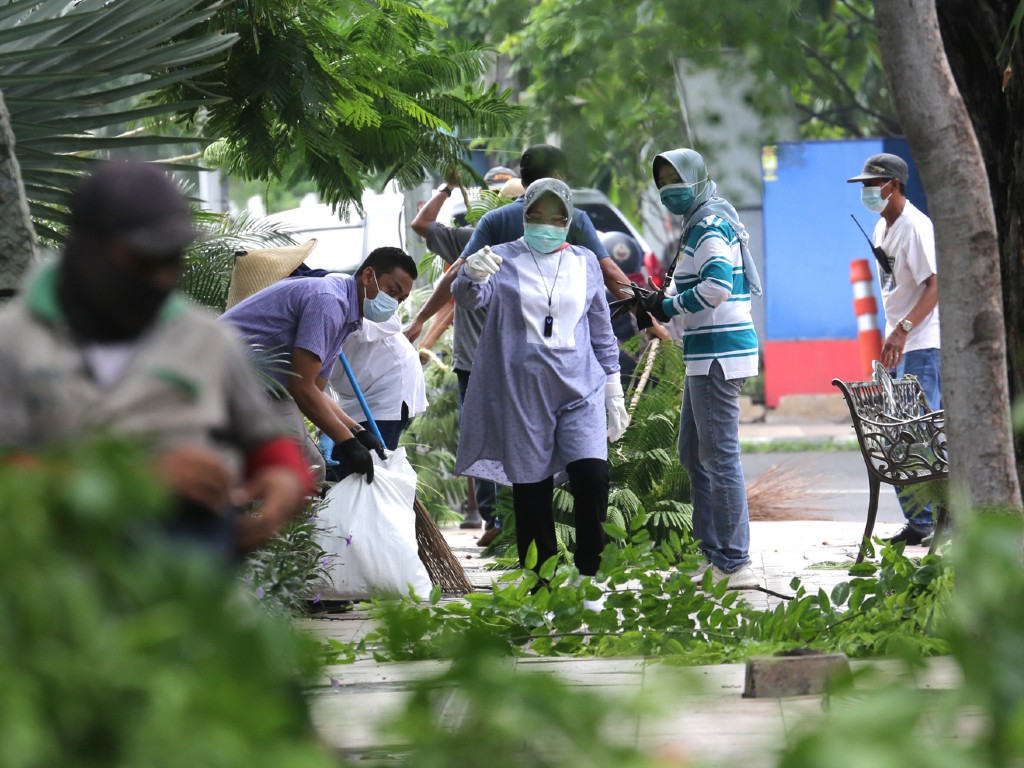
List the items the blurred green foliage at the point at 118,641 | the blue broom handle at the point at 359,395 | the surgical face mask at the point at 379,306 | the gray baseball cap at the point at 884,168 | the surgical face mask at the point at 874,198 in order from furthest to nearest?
the surgical face mask at the point at 874,198 < the gray baseball cap at the point at 884,168 < the blue broom handle at the point at 359,395 < the surgical face mask at the point at 379,306 < the blurred green foliage at the point at 118,641

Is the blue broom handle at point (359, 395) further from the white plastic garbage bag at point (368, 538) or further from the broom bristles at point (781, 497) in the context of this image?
the broom bristles at point (781, 497)

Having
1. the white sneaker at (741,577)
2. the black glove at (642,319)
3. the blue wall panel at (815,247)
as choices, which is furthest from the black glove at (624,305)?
the blue wall panel at (815,247)

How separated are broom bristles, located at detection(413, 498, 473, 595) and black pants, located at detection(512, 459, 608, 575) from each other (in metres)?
0.53

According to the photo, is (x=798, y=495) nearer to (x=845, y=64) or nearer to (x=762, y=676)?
(x=845, y=64)

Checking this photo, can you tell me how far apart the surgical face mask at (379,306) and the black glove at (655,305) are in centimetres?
118

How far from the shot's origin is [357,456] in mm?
6574

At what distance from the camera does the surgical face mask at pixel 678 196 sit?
6996 mm

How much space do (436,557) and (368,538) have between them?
0.58 meters

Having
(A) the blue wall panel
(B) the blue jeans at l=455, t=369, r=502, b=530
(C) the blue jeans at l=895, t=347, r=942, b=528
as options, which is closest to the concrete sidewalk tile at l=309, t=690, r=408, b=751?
(B) the blue jeans at l=455, t=369, r=502, b=530

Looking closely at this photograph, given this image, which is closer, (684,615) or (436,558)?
(684,615)

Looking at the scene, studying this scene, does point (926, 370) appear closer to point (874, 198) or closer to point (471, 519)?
point (874, 198)

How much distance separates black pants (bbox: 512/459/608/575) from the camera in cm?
644

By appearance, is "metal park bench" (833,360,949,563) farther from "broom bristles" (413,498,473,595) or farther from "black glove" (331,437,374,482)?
"black glove" (331,437,374,482)

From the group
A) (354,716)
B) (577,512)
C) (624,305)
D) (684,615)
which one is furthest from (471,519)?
(354,716)
